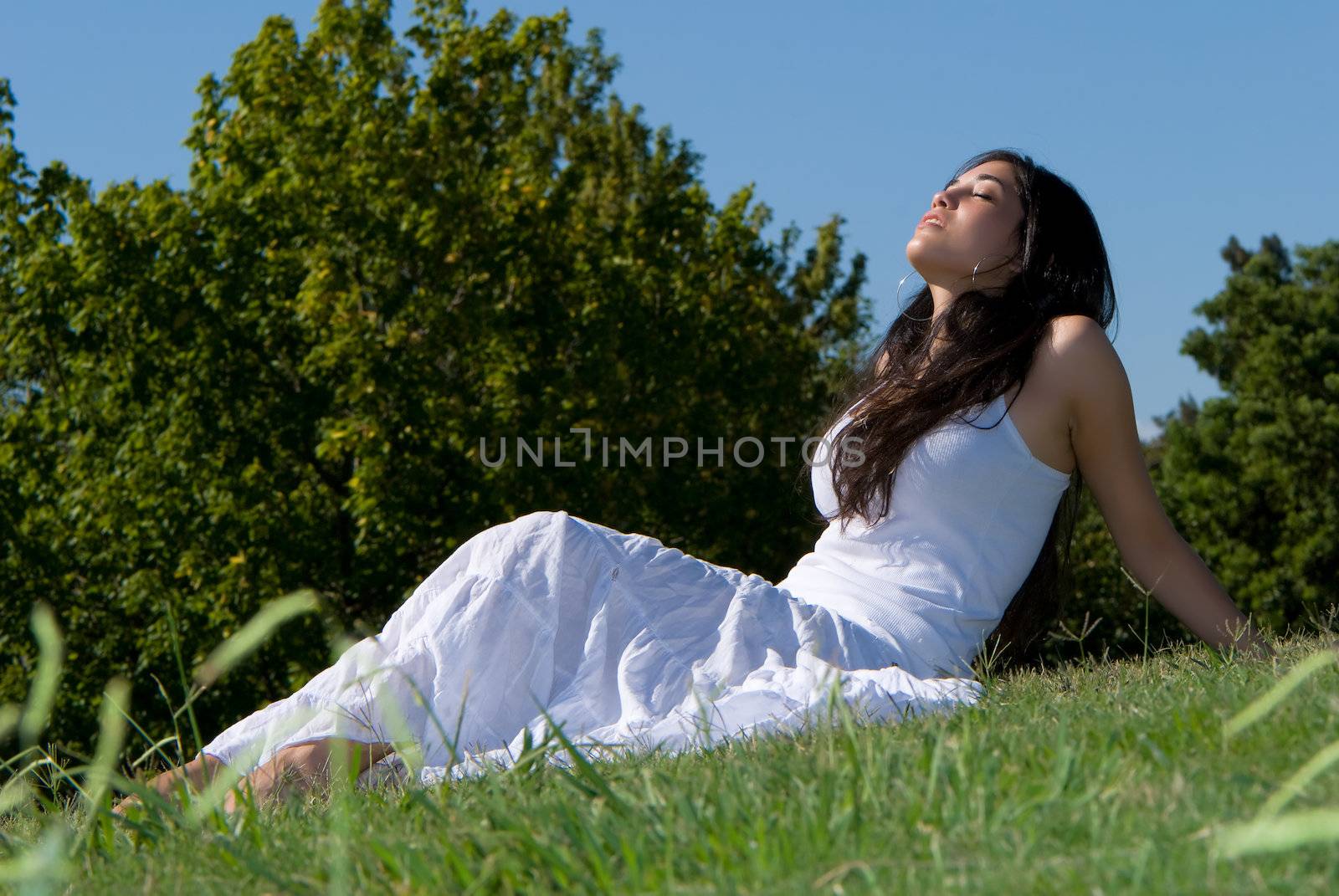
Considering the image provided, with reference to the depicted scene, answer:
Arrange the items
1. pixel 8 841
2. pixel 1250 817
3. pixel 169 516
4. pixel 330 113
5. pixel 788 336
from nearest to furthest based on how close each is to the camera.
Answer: pixel 1250 817, pixel 8 841, pixel 169 516, pixel 330 113, pixel 788 336

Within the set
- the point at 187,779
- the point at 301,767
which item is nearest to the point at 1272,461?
the point at 301,767

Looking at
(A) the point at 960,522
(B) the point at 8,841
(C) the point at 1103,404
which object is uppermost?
(C) the point at 1103,404

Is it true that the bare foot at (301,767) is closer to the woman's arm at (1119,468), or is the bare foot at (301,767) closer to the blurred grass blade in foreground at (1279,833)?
the blurred grass blade in foreground at (1279,833)

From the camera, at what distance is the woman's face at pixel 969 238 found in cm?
385

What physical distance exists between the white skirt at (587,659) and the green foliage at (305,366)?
633cm

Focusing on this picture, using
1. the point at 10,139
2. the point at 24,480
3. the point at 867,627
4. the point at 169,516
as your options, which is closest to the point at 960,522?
the point at 867,627

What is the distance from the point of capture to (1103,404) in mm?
3422

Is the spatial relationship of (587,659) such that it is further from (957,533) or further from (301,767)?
(957,533)

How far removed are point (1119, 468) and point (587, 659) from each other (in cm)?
148

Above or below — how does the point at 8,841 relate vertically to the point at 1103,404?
below

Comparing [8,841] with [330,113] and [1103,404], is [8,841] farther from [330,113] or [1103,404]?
[330,113]

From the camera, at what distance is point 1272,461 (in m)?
17.1

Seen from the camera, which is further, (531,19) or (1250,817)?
(531,19)

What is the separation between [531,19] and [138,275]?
12.0ft
